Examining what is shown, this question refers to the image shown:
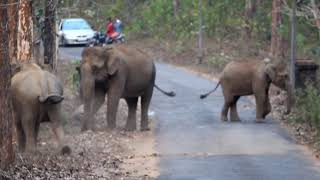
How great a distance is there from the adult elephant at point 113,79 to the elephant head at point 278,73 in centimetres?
271

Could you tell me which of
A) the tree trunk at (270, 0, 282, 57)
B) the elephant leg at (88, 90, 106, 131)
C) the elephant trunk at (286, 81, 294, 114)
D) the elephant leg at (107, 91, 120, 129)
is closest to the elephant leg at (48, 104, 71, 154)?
the elephant leg at (88, 90, 106, 131)

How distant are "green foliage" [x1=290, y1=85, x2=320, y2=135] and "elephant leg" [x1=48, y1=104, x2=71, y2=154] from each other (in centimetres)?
485

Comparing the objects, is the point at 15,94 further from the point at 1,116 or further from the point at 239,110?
the point at 239,110

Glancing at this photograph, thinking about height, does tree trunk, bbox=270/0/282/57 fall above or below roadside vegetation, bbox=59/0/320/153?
above

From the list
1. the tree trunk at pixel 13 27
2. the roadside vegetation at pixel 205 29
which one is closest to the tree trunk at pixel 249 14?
the roadside vegetation at pixel 205 29

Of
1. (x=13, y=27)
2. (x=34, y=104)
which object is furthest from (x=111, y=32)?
(x=34, y=104)

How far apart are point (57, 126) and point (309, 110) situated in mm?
5808

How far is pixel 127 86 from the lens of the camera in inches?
770

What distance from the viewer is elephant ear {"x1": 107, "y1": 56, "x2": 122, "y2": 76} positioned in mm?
18739

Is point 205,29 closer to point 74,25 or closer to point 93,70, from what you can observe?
point 74,25

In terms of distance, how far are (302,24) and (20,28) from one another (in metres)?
12.6

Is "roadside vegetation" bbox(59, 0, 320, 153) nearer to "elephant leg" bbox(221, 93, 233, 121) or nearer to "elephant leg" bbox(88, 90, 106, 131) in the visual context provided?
"elephant leg" bbox(221, 93, 233, 121)

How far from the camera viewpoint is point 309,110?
59.7 ft

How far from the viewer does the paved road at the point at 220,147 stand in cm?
1329
